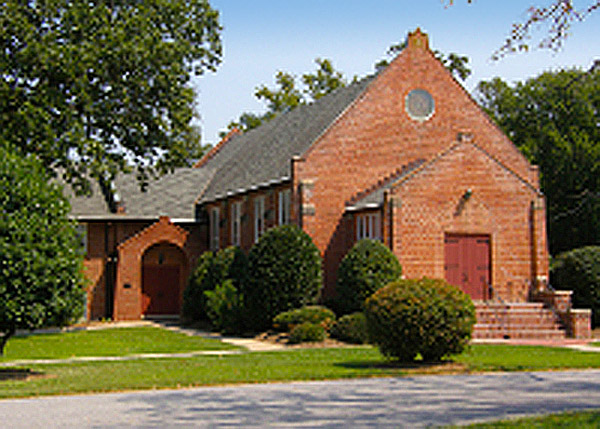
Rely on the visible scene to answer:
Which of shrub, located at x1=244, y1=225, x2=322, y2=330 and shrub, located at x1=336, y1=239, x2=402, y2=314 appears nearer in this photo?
shrub, located at x1=336, y1=239, x2=402, y2=314

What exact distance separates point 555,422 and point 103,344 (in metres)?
19.6

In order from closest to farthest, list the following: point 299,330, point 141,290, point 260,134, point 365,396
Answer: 1. point 365,396
2. point 299,330
3. point 141,290
4. point 260,134

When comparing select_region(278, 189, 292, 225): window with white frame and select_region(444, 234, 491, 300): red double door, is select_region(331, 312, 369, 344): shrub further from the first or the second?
select_region(278, 189, 292, 225): window with white frame

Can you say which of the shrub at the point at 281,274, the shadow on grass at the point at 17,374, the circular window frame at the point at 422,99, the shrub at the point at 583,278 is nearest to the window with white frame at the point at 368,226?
the shrub at the point at 281,274

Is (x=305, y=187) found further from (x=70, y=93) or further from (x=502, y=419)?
(x=502, y=419)

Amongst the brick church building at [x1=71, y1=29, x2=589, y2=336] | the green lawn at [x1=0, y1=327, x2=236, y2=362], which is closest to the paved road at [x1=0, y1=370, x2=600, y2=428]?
the green lawn at [x1=0, y1=327, x2=236, y2=362]

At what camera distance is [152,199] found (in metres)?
41.8

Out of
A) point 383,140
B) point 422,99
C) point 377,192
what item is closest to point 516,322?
point 377,192

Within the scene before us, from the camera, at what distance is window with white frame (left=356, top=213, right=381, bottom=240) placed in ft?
95.2

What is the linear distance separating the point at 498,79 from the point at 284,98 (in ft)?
50.5

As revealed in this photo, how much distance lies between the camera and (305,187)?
3033 centimetres

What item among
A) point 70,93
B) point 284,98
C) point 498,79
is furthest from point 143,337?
point 498,79

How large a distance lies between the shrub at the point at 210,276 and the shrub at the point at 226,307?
0.46 metres

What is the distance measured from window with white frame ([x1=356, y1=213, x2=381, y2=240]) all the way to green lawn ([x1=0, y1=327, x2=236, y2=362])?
7.25m
